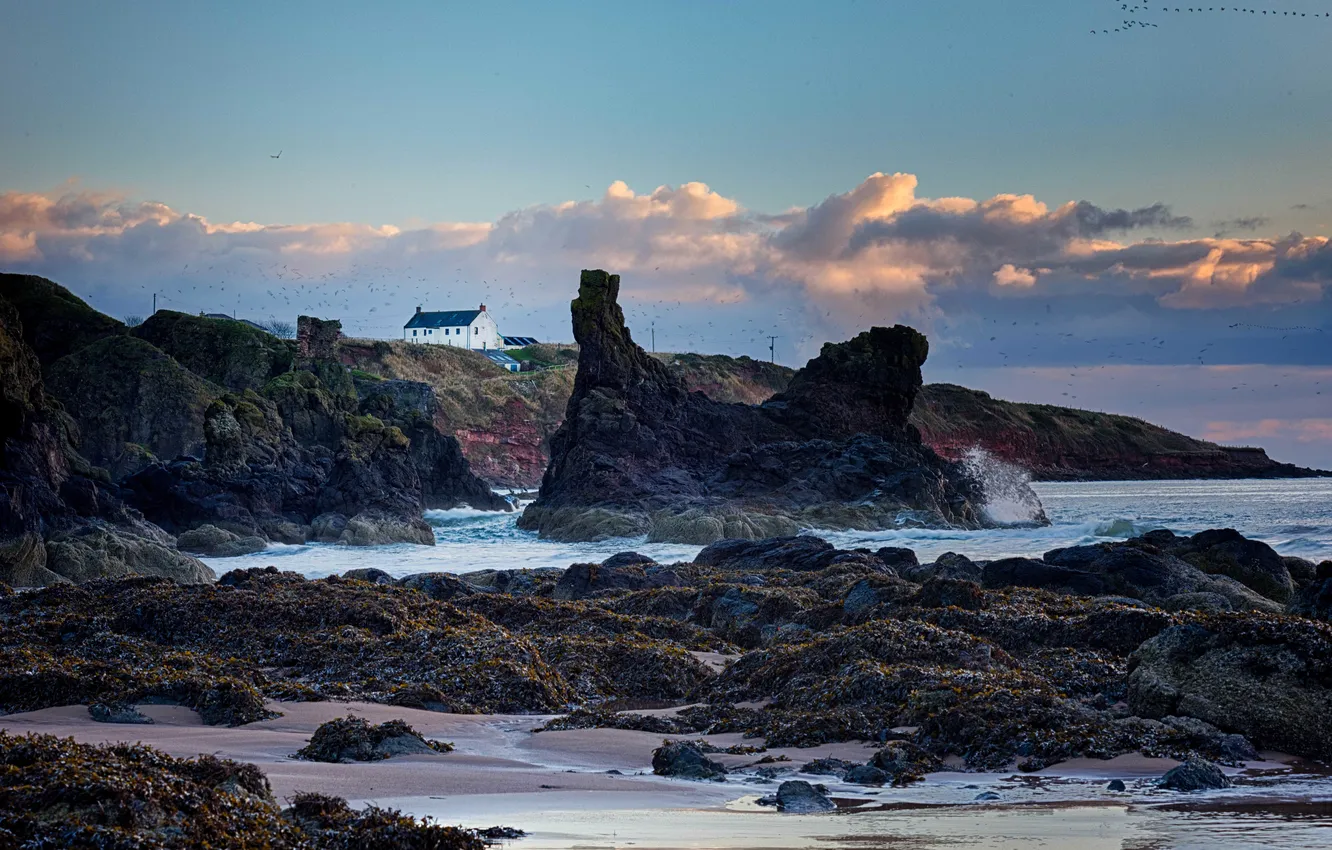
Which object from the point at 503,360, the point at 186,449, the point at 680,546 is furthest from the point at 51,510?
the point at 503,360

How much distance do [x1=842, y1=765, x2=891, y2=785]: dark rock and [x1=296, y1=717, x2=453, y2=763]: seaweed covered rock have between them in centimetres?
307

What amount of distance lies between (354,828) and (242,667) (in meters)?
8.17

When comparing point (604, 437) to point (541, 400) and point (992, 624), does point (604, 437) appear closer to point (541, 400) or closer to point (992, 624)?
point (992, 624)

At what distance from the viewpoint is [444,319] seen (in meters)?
146

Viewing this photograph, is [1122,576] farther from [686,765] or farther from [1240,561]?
[686,765]

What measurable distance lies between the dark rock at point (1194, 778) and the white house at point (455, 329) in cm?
13811

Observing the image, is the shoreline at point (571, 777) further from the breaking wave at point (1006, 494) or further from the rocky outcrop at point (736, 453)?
the breaking wave at point (1006, 494)

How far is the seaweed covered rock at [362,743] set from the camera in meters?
8.39

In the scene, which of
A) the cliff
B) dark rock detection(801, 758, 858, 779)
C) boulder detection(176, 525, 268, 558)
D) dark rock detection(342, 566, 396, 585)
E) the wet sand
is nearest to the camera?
the wet sand

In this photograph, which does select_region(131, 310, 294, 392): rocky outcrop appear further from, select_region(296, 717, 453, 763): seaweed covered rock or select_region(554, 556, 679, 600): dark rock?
select_region(296, 717, 453, 763): seaweed covered rock

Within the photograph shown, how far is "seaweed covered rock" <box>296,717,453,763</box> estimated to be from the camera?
8.39 m

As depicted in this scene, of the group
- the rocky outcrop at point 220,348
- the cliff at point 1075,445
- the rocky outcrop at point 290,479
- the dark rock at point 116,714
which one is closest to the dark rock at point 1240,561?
the dark rock at point 116,714

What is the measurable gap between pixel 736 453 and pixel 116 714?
142ft

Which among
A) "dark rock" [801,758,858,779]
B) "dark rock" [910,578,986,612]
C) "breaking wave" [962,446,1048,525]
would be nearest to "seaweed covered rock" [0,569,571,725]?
"dark rock" [801,758,858,779]
